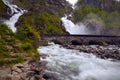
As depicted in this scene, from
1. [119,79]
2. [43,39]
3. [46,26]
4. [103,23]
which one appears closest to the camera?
[119,79]

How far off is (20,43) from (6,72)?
5.39 metres

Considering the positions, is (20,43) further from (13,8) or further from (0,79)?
(13,8)

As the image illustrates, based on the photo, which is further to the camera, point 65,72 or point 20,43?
point 65,72

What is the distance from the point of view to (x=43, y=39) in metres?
83.9

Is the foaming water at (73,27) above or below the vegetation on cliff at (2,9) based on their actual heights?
below

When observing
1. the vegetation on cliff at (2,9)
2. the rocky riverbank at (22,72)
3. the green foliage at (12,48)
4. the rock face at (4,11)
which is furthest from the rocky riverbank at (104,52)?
the vegetation on cliff at (2,9)

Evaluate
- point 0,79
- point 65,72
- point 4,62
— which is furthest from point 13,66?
point 65,72

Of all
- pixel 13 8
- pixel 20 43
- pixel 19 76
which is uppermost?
pixel 13 8

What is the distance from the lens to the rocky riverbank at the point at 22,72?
18.5 m

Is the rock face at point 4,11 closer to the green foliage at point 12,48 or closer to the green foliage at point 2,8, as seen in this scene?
the green foliage at point 2,8

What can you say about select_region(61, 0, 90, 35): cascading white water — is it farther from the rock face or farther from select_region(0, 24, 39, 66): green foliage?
select_region(0, 24, 39, 66): green foliage

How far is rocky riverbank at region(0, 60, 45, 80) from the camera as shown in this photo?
18.5 m

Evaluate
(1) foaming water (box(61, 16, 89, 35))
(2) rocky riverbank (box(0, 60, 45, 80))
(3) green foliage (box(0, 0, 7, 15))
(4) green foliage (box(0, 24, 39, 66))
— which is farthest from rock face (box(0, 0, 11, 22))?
(2) rocky riverbank (box(0, 60, 45, 80))

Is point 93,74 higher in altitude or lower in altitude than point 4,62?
lower
